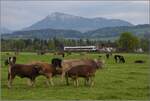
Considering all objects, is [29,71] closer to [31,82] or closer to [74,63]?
[31,82]

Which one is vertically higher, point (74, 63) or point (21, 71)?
point (74, 63)

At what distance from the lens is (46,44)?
13888 centimetres

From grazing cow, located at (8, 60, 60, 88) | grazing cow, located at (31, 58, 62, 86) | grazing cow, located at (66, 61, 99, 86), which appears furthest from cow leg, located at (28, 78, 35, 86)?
grazing cow, located at (66, 61, 99, 86)

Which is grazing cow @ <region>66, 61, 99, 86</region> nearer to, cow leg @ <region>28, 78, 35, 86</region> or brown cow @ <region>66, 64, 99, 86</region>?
brown cow @ <region>66, 64, 99, 86</region>

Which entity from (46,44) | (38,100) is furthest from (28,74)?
(46,44)

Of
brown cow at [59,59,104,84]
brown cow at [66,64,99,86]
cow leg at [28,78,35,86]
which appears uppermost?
brown cow at [59,59,104,84]

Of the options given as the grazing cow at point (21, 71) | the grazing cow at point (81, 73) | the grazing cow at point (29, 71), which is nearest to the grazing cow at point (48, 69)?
the grazing cow at point (29, 71)

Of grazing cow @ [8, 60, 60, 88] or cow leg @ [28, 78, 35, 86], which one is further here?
cow leg @ [28, 78, 35, 86]

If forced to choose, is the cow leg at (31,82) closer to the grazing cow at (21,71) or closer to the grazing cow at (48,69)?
the grazing cow at (21,71)

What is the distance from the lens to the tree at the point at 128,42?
117m

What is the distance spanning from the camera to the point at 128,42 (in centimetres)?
12081

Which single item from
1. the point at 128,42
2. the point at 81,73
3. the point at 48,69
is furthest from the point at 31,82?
the point at 128,42

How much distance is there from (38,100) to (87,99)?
1.82 meters

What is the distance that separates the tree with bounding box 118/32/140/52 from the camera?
117 m
